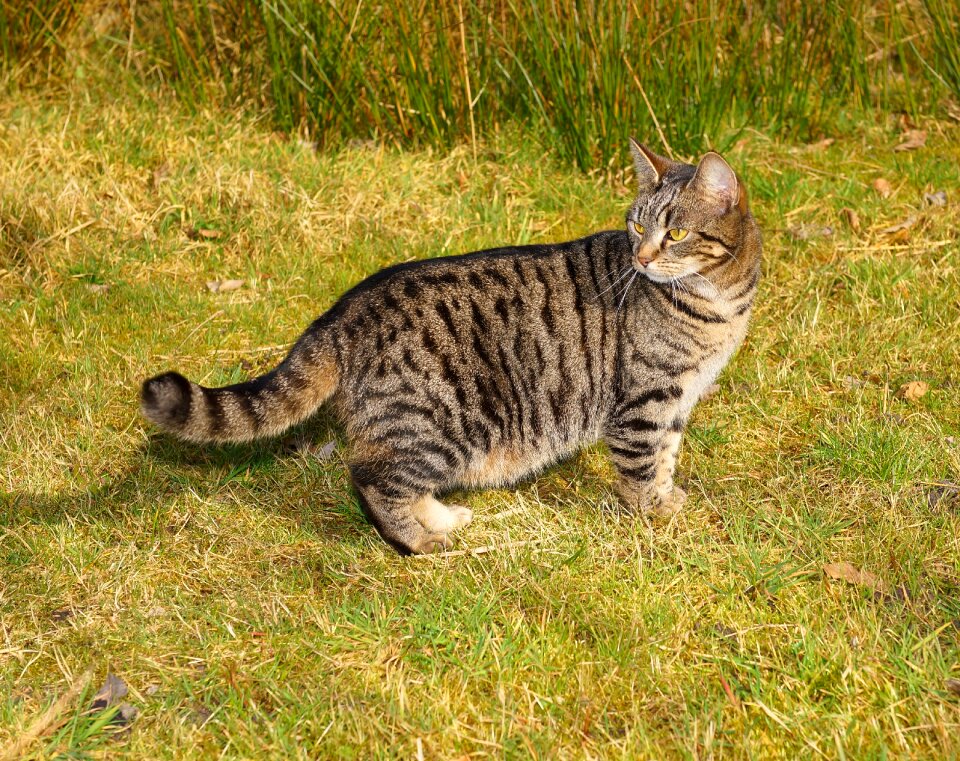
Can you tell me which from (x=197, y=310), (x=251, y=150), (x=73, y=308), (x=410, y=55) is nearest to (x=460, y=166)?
(x=410, y=55)

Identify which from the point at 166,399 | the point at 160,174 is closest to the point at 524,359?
the point at 166,399

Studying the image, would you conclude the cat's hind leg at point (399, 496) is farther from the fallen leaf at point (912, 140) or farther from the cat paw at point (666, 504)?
the fallen leaf at point (912, 140)

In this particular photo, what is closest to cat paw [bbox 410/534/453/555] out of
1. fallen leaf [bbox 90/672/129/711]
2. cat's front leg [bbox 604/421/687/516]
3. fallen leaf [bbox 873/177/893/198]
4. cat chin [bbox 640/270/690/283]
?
cat's front leg [bbox 604/421/687/516]

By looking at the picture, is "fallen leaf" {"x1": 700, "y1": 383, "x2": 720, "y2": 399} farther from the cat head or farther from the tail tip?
the tail tip

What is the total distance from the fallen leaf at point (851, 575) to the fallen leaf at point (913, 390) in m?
1.31

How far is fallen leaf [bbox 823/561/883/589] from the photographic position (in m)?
3.68

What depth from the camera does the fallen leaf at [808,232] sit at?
5.93 metres

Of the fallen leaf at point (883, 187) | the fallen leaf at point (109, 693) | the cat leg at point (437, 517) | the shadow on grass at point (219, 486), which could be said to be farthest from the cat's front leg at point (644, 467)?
the fallen leaf at point (883, 187)

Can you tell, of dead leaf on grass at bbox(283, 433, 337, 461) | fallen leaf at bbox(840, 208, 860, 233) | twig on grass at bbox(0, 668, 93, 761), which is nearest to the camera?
twig on grass at bbox(0, 668, 93, 761)

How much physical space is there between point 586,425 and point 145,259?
2.83 m

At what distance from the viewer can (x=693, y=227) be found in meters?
→ 4.04

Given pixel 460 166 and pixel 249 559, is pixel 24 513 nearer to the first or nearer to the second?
pixel 249 559

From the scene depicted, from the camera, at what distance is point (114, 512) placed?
4301 mm

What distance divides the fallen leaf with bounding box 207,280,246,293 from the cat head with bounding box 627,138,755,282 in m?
2.45
